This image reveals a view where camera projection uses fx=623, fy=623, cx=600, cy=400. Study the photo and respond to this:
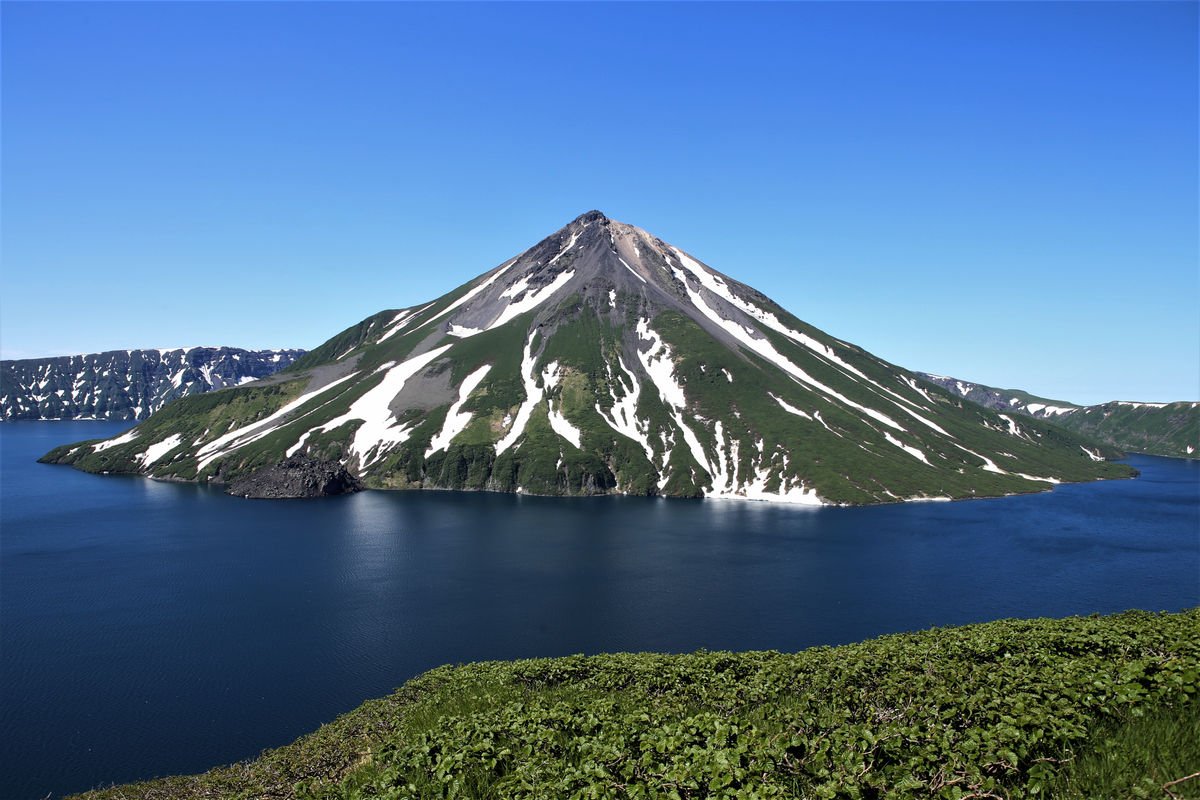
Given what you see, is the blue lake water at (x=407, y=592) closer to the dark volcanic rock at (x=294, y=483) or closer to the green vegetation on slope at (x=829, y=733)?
the dark volcanic rock at (x=294, y=483)

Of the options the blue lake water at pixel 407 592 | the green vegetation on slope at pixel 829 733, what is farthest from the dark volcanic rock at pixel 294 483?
the green vegetation on slope at pixel 829 733

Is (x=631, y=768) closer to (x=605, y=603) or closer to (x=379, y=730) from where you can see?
(x=379, y=730)

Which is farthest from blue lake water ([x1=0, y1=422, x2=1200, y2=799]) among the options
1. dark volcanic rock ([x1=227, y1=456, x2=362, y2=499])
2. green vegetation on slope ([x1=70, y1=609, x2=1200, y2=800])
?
green vegetation on slope ([x1=70, y1=609, x2=1200, y2=800])

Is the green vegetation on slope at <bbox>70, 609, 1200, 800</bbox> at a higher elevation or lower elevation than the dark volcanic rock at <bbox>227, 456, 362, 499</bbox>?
higher

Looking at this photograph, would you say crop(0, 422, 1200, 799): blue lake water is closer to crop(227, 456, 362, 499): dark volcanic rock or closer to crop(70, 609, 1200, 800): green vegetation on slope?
crop(227, 456, 362, 499): dark volcanic rock

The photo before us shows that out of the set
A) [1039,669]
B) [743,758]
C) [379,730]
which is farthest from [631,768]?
[379,730]
